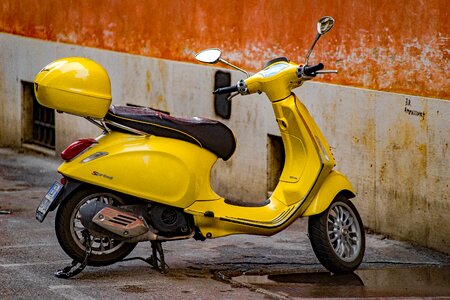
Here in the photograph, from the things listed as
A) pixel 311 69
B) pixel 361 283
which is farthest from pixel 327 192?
pixel 311 69

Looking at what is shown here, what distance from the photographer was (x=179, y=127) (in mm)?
8336

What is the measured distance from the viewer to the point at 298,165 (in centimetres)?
866

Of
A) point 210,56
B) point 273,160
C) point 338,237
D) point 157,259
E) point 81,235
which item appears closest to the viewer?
point 81,235

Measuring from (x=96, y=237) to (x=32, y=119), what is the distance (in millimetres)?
7713

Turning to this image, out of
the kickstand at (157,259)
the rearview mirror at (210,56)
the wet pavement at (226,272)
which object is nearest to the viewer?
the wet pavement at (226,272)

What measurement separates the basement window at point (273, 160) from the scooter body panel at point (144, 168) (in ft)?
10.3

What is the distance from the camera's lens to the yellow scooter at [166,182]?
8.15 meters

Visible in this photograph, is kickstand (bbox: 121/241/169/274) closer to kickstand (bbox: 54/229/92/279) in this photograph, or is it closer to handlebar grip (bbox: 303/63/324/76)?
kickstand (bbox: 54/229/92/279)

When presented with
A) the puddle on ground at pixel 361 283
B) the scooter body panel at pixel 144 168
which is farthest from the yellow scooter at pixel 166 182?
the puddle on ground at pixel 361 283

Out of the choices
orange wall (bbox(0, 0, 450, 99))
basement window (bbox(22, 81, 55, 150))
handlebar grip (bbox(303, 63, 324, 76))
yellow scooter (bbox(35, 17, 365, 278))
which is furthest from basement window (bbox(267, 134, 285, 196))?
Result: basement window (bbox(22, 81, 55, 150))

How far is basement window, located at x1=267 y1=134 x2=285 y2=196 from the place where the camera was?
11484mm

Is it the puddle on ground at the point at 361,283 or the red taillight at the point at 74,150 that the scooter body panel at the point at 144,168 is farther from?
the puddle on ground at the point at 361,283

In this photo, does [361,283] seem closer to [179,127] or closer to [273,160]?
[179,127]

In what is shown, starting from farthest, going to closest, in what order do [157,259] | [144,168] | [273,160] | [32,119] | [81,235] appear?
[32,119] → [273,160] → [157,259] → [81,235] → [144,168]
